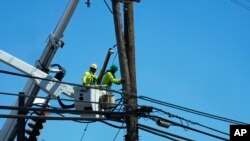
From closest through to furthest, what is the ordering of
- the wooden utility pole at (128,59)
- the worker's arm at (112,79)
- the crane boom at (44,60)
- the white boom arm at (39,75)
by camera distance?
the wooden utility pole at (128,59) < the worker's arm at (112,79) < the white boom arm at (39,75) < the crane boom at (44,60)

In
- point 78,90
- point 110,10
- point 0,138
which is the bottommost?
point 0,138

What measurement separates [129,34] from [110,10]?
0.78 metres

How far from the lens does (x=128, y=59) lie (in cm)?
1473

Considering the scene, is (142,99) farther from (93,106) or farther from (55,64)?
(55,64)

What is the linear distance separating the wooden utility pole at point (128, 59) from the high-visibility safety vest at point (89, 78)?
0.85m

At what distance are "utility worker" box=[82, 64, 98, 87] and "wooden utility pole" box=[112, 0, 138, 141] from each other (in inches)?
33.1

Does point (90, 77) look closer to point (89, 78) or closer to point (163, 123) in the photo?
point (89, 78)

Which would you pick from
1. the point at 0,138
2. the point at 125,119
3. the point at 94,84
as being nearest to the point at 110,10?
the point at 94,84

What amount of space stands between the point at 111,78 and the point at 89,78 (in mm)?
566

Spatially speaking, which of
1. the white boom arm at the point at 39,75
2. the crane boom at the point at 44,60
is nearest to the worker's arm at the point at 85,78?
the white boom arm at the point at 39,75

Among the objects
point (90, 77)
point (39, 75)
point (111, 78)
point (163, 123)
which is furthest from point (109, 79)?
point (39, 75)

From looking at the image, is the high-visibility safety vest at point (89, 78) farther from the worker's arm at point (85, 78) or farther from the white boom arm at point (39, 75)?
the white boom arm at point (39, 75)

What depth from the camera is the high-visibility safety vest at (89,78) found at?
14562 millimetres

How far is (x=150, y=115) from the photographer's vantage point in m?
13.8
